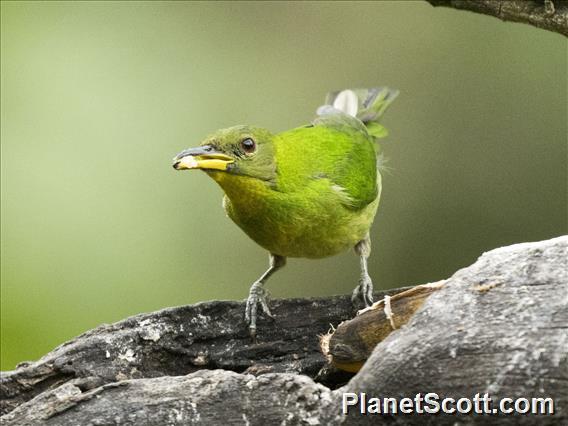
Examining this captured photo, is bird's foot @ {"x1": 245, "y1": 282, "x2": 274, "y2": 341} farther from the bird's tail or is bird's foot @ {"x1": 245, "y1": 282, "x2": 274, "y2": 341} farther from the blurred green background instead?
the blurred green background

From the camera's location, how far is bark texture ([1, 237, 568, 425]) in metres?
2.89

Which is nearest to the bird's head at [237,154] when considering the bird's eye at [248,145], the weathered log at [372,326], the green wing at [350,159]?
the bird's eye at [248,145]

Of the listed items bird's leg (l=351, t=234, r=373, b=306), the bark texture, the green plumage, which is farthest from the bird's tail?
the bark texture

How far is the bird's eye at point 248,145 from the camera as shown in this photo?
14.9ft

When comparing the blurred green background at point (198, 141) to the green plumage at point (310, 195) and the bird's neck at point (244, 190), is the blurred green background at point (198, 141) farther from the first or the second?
the bird's neck at point (244, 190)

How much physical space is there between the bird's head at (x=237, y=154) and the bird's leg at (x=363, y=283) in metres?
0.65

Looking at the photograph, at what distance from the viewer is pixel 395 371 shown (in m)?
2.96

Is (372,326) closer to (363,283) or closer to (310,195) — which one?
(363,283)

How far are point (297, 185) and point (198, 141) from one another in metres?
2.85

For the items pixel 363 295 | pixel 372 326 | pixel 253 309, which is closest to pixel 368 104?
pixel 363 295

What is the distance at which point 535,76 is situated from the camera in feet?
24.9

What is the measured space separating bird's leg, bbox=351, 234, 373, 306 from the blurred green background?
2.19 m

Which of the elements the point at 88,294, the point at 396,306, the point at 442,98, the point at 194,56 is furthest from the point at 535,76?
the point at 396,306

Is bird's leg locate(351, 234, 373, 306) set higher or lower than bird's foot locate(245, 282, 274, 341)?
higher
